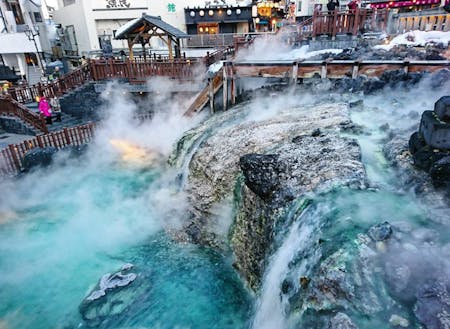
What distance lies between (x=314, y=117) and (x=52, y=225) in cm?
1004

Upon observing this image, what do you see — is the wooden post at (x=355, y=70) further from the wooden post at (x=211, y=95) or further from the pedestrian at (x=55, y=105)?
the pedestrian at (x=55, y=105)

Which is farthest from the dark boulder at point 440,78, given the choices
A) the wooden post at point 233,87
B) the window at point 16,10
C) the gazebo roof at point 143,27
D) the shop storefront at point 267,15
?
the window at point 16,10

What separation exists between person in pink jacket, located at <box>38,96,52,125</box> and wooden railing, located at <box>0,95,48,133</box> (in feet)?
1.73

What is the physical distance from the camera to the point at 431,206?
5555 mm

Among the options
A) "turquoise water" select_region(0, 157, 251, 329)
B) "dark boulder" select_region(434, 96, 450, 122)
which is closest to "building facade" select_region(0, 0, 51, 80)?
"turquoise water" select_region(0, 157, 251, 329)

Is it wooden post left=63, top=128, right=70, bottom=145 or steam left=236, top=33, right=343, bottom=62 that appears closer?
wooden post left=63, top=128, right=70, bottom=145

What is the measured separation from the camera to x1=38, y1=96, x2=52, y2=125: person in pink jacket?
1557 cm

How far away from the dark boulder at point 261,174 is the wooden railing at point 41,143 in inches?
429

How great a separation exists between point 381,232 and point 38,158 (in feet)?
45.4

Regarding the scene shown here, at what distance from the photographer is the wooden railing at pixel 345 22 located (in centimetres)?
1830

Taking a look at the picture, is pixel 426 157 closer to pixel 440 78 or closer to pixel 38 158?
pixel 440 78

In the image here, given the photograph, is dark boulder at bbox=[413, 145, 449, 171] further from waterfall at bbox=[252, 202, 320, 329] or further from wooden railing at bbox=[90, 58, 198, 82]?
wooden railing at bbox=[90, 58, 198, 82]

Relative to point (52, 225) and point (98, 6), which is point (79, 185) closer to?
point (52, 225)

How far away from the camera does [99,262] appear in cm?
905
